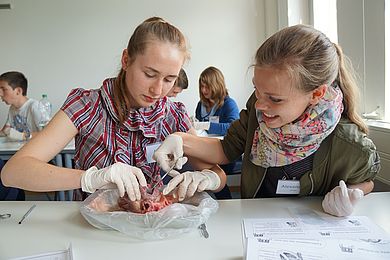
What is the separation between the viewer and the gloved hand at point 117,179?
0.92 metres

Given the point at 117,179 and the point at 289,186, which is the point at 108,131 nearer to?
the point at 117,179

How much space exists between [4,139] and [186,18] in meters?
2.25

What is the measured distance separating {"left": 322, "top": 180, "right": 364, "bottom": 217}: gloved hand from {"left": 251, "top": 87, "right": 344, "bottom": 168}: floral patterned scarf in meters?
0.15

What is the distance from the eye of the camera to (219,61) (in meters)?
4.04

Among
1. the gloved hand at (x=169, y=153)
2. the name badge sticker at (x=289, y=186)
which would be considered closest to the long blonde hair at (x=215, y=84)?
the gloved hand at (x=169, y=153)

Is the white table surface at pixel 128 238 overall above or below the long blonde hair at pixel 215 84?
below

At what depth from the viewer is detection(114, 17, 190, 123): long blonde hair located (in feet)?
3.80

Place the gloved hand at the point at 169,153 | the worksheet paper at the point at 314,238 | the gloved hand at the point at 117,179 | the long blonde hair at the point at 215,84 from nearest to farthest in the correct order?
the worksheet paper at the point at 314,238, the gloved hand at the point at 117,179, the gloved hand at the point at 169,153, the long blonde hair at the point at 215,84

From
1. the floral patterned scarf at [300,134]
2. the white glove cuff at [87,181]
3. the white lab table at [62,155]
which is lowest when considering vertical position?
the white lab table at [62,155]

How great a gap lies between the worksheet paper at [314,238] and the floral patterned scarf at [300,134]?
206 mm

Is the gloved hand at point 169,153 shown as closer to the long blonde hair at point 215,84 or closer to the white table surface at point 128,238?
the white table surface at point 128,238

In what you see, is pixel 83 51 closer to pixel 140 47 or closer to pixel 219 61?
pixel 219 61

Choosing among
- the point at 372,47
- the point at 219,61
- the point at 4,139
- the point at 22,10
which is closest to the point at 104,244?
the point at 372,47

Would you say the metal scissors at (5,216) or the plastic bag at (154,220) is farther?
the metal scissors at (5,216)
